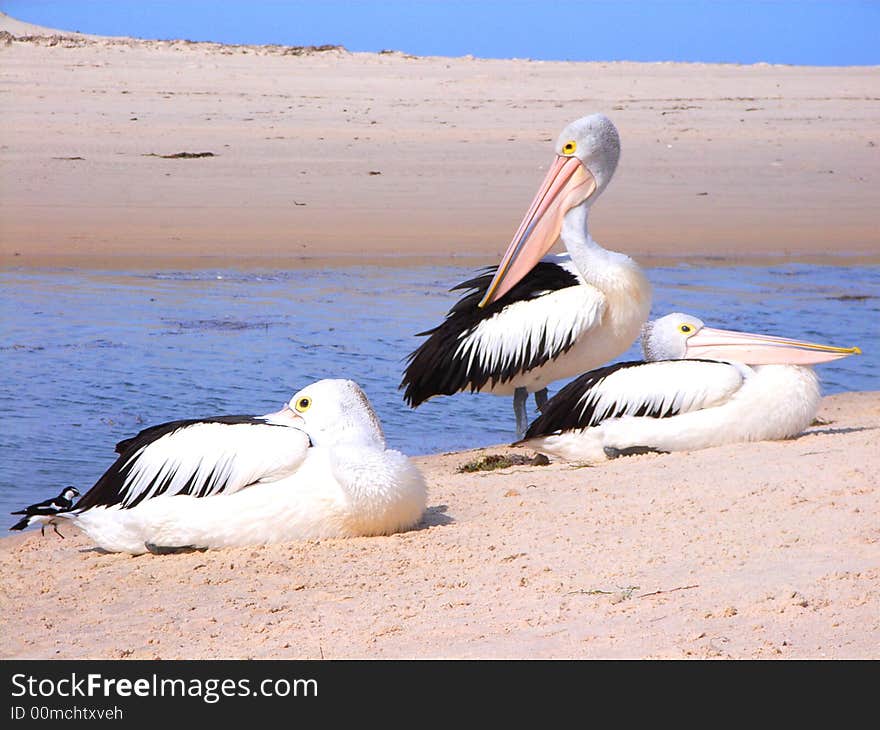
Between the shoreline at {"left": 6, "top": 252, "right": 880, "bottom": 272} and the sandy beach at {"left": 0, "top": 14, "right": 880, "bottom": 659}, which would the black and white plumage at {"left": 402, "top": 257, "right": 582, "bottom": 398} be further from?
the shoreline at {"left": 6, "top": 252, "right": 880, "bottom": 272}

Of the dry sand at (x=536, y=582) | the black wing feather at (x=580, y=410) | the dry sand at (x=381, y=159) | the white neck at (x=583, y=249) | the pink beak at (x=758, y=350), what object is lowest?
the dry sand at (x=536, y=582)

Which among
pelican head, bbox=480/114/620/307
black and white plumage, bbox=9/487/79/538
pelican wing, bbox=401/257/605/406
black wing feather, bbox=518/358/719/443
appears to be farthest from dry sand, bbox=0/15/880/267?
black and white plumage, bbox=9/487/79/538

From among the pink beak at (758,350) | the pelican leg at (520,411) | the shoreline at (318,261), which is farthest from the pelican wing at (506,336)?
the shoreline at (318,261)

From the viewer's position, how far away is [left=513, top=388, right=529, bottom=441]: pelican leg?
6477mm

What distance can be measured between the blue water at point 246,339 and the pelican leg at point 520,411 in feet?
0.95

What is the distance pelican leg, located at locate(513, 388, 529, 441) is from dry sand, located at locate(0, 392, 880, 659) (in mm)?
1673

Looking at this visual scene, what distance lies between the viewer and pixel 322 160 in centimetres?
1491

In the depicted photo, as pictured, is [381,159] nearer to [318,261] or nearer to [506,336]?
[318,261]

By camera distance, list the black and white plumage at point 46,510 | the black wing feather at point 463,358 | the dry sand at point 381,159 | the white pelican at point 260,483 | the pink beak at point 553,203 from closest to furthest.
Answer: the white pelican at point 260,483
the black and white plumage at point 46,510
the black wing feather at point 463,358
the pink beak at point 553,203
the dry sand at point 381,159

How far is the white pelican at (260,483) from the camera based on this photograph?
4023 millimetres

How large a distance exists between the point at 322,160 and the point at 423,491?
11.2 metres

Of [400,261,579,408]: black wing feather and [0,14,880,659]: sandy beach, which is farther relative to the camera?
[400,261,579,408]: black wing feather

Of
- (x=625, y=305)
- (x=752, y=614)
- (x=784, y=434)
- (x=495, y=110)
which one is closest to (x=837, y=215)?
(x=495, y=110)

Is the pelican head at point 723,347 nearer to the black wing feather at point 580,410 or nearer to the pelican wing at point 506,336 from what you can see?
the black wing feather at point 580,410
